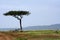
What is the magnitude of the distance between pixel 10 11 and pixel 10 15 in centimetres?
142

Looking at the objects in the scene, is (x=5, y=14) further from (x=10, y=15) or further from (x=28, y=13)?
(x=28, y=13)

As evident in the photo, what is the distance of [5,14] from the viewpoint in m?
85.6

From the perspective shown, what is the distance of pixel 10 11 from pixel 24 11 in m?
4.41

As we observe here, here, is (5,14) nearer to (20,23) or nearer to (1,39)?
(20,23)

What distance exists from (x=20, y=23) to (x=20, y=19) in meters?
1.39

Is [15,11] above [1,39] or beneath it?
above

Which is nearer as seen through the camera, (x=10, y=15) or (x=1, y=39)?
(x=1, y=39)

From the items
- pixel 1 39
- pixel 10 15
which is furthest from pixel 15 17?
pixel 1 39

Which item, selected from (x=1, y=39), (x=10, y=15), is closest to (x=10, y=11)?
(x=10, y=15)

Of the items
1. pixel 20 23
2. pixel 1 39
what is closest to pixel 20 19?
pixel 20 23

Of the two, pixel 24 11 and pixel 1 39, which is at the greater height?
pixel 24 11

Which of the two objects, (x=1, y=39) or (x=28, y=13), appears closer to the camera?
(x=1, y=39)

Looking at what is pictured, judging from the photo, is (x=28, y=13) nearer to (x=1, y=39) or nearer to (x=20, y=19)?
(x=20, y=19)

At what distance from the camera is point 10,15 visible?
8581 centimetres
